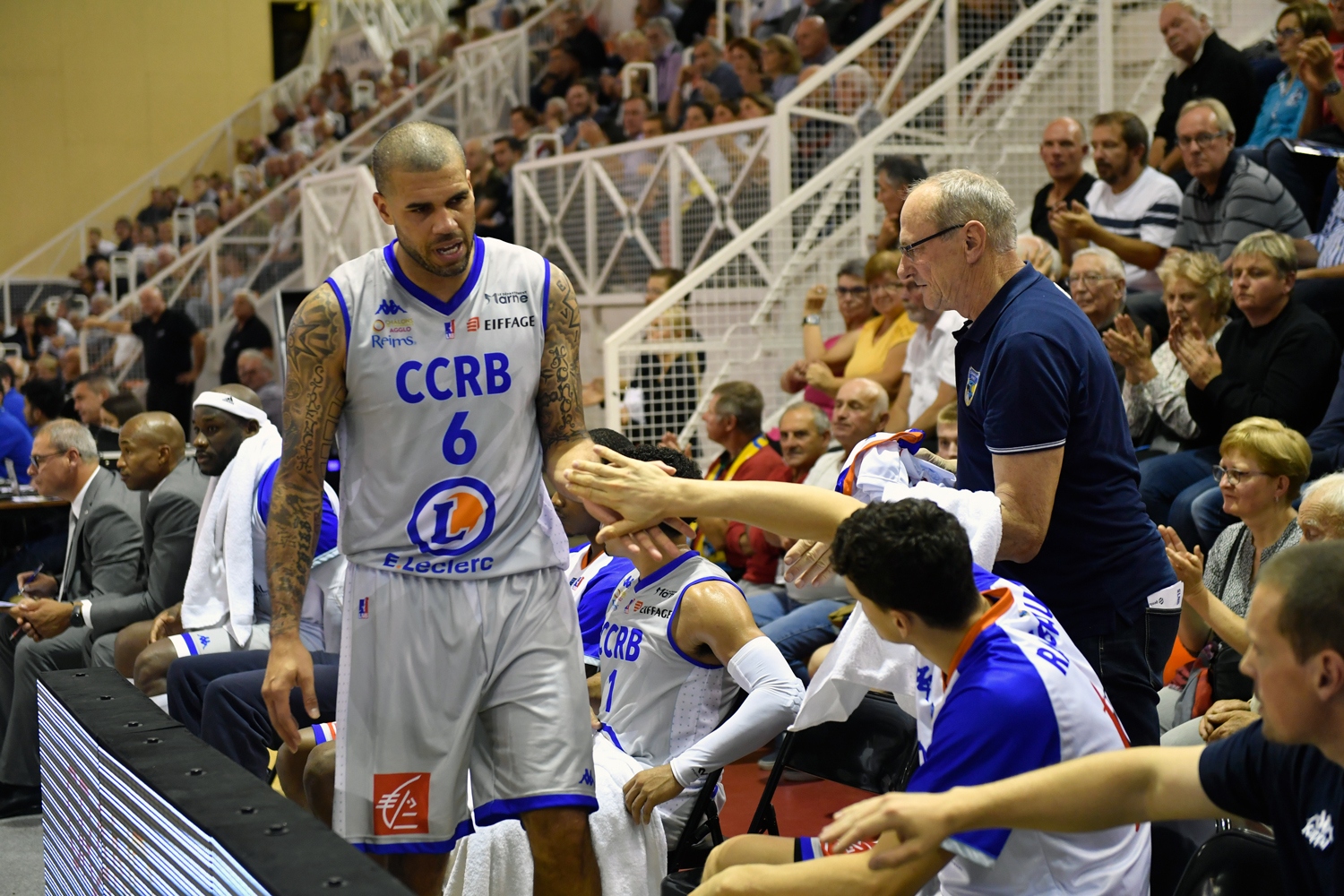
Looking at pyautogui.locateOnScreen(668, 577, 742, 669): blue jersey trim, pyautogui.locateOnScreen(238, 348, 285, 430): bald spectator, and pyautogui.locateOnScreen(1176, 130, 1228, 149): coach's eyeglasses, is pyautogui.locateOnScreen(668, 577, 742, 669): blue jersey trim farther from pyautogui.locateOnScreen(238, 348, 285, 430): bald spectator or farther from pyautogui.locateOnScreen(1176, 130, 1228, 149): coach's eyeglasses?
pyautogui.locateOnScreen(238, 348, 285, 430): bald spectator

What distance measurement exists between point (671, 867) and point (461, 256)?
1.60m

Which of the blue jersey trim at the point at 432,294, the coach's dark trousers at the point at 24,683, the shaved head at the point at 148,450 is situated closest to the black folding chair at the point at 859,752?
the blue jersey trim at the point at 432,294

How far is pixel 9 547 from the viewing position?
7195 millimetres

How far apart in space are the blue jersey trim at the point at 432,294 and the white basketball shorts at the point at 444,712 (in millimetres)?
570

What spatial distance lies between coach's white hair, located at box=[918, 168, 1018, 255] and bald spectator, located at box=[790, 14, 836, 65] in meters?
7.38

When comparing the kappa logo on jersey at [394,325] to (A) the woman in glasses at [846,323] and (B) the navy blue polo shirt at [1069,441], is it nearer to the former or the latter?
(B) the navy blue polo shirt at [1069,441]

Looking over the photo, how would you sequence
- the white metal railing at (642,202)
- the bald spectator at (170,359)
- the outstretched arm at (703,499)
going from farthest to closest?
the bald spectator at (170,359), the white metal railing at (642,202), the outstretched arm at (703,499)

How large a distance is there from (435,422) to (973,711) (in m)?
1.29

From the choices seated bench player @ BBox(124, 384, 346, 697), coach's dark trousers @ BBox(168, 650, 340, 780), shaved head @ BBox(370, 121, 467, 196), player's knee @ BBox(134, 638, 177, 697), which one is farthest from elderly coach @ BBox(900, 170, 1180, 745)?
player's knee @ BBox(134, 638, 177, 697)

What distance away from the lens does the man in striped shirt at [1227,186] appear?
602cm

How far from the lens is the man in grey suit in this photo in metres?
5.23

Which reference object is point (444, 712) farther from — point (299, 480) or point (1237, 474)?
point (1237, 474)

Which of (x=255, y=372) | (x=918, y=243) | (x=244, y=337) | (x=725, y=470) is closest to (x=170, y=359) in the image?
(x=244, y=337)

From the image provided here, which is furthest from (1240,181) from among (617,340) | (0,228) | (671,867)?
(0,228)
